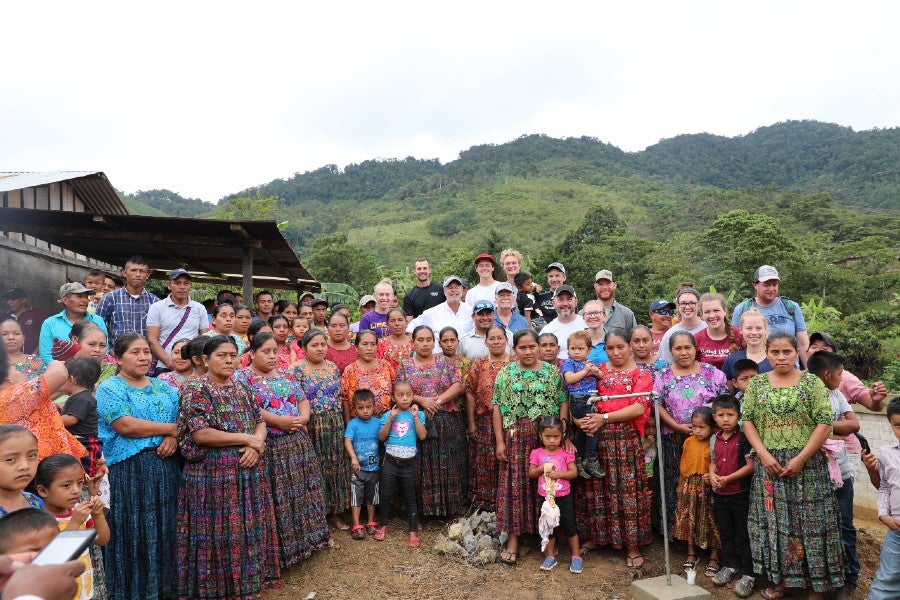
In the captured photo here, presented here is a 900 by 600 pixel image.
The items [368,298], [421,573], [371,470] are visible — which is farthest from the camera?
[368,298]

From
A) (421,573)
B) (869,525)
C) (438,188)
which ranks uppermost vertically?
(438,188)

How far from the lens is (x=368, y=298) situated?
23.6ft

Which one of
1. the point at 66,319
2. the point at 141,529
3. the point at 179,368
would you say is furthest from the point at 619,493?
the point at 66,319

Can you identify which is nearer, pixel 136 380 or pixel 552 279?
pixel 136 380

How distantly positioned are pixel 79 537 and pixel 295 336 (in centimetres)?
426

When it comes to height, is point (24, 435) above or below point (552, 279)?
below

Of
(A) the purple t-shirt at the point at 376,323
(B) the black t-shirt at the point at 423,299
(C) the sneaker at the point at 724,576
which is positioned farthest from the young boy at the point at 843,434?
(A) the purple t-shirt at the point at 376,323

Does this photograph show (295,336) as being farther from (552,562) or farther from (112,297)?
(552,562)

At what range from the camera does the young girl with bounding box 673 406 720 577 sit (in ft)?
14.3

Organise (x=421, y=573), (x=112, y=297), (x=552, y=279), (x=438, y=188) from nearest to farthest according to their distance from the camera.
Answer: (x=421, y=573)
(x=112, y=297)
(x=552, y=279)
(x=438, y=188)

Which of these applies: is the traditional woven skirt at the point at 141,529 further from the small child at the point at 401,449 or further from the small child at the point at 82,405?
the small child at the point at 401,449

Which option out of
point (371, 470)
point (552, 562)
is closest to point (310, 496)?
point (371, 470)

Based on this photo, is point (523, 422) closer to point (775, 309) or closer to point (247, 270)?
point (775, 309)

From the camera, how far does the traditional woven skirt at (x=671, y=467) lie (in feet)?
15.2
